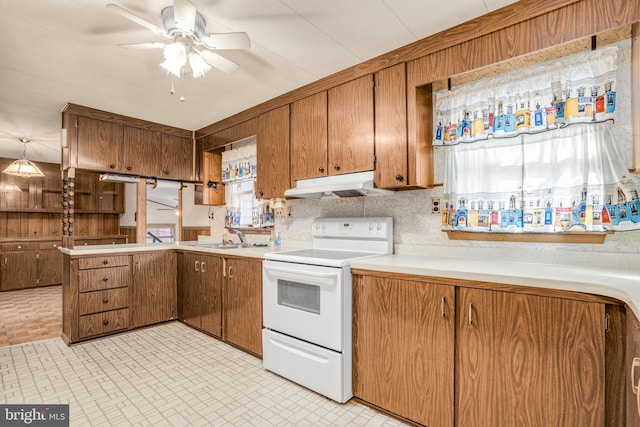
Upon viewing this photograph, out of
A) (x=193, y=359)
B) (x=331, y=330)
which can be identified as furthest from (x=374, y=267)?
(x=193, y=359)

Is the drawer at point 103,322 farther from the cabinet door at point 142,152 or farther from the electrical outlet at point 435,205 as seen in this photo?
the electrical outlet at point 435,205

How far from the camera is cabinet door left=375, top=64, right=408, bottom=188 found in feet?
7.32

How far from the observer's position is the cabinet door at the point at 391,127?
7.32ft

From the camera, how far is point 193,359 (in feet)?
9.09

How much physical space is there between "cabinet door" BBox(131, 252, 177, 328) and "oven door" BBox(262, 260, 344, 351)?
1.71 m

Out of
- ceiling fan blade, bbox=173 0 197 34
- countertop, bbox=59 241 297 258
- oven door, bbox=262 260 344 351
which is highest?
ceiling fan blade, bbox=173 0 197 34

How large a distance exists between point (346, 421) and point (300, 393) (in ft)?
1.40

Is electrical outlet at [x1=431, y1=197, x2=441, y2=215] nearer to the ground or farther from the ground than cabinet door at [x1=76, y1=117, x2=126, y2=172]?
nearer to the ground

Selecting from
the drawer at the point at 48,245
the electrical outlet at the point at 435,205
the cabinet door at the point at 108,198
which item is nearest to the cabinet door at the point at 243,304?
the electrical outlet at the point at 435,205

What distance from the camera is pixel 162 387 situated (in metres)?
2.30

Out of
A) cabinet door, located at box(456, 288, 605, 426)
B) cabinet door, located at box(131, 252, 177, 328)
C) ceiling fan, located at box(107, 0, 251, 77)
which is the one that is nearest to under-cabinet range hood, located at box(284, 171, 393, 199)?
cabinet door, located at box(456, 288, 605, 426)

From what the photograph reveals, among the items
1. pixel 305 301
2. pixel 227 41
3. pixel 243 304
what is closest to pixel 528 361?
pixel 305 301

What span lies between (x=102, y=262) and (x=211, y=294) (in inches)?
44.7

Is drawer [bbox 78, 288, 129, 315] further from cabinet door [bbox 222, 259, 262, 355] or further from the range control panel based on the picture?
the range control panel
